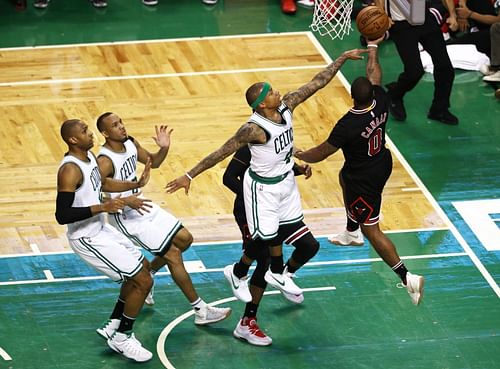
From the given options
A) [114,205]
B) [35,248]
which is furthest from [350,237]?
[35,248]

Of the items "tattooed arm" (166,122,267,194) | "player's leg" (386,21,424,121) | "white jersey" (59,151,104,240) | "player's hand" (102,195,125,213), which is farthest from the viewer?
"player's leg" (386,21,424,121)

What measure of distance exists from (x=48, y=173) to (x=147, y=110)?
179cm

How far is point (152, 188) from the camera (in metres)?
12.7

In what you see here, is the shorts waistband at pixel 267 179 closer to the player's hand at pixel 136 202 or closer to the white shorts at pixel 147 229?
→ the white shorts at pixel 147 229

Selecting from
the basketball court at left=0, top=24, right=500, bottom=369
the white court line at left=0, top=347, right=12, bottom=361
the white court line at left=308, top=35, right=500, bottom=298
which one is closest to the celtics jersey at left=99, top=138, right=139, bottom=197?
the basketball court at left=0, top=24, right=500, bottom=369

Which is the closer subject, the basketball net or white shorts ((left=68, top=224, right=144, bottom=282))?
white shorts ((left=68, top=224, right=144, bottom=282))

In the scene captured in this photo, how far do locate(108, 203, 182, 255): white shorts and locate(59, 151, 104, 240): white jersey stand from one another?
0.91 feet

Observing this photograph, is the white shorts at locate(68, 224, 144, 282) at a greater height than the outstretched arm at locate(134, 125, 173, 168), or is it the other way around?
the outstretched arm at locate(134, 125, 173, 168)

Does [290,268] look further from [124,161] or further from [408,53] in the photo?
[408,53]

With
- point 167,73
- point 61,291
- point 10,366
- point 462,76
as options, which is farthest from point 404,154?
point 10,366

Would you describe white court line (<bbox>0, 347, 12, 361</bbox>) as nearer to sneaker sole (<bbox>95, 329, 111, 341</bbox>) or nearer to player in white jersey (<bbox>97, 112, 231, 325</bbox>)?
sneaker sole (<bbox>95, 329, 111, 341</bbox>)

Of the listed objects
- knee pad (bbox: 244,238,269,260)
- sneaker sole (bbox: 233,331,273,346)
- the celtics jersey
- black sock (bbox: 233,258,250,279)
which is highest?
the celtics jersey

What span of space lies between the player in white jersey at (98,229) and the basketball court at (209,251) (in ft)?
1.04

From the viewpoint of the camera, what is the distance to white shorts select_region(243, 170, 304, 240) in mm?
9797
